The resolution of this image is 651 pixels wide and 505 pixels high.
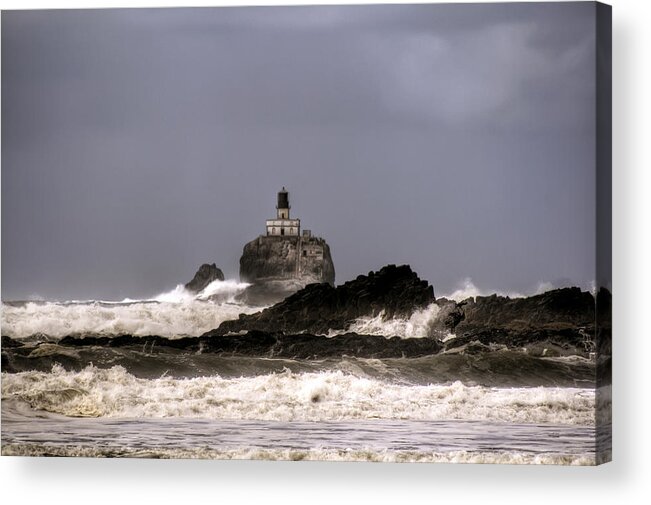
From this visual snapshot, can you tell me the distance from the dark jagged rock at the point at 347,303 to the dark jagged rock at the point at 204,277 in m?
0.49

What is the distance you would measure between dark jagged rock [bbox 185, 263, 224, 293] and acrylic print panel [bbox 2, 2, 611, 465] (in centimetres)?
3

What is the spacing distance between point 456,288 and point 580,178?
151 cm

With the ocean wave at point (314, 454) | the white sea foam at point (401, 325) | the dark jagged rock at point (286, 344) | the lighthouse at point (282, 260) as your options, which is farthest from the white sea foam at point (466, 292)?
the ocean wave at point (314, 454)

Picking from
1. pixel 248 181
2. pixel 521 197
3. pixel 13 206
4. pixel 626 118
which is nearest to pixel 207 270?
pixel 248 181

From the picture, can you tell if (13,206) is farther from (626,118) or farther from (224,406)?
(626,118)

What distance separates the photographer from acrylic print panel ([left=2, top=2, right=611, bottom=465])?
51.1 feet

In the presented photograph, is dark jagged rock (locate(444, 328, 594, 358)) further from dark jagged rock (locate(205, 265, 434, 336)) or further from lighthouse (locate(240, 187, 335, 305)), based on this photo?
lighthouse (locate(240, 187, 335, 305))

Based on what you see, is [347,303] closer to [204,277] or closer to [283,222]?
[283,222]

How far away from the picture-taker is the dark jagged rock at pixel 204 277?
1609 centimetres

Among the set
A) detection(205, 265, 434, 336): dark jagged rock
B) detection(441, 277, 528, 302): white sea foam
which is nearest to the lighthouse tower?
detection(205, 265, 434, 336): dark jagged rock

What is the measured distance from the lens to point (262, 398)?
16.0 m

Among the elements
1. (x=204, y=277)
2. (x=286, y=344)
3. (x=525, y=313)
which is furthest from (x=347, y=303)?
(x=525, y=313)

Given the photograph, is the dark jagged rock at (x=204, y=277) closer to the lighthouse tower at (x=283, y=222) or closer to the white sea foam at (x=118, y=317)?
the white sea foam at (x=118, y=317)

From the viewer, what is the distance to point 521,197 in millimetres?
15695
